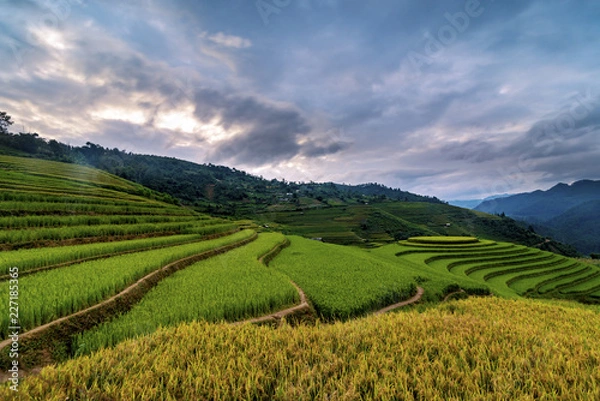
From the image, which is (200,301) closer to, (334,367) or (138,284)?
(138,284)

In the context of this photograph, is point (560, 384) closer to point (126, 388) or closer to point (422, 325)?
point (422, 325)

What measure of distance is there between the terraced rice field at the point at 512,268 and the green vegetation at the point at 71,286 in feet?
76.1

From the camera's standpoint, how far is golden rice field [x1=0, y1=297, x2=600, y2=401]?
9.20ft

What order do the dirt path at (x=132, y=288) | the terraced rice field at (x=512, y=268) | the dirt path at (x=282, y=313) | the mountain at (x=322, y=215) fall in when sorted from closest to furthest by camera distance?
1. the dirt path at (x=132, y=288)
2. the dirt path at (x=282, y=313)
3. the terraced rice field at (x=512, y=268)
4. the mountain at (x=322, y=215)

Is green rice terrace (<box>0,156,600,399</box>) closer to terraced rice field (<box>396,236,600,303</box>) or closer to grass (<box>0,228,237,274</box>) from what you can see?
grass (<box>0,228,237,274</box>)

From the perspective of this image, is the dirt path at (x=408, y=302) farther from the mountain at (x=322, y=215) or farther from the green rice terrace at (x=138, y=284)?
the mountain at (x=322, y=215)

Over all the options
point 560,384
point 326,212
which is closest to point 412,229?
point 326,212

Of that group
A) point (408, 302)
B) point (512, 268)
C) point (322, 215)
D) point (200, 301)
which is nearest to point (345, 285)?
point (408, 302)

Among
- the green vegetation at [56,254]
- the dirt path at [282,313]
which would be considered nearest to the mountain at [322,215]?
the green vegetation at [56,254]

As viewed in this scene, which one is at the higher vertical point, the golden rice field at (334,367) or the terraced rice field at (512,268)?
the golden rice field at (334,367)

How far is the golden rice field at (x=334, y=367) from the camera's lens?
280cm

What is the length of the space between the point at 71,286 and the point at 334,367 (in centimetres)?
696

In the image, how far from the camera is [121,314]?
620cm

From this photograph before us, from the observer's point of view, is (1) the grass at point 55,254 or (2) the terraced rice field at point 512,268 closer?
(1) the grass at point 55,254
